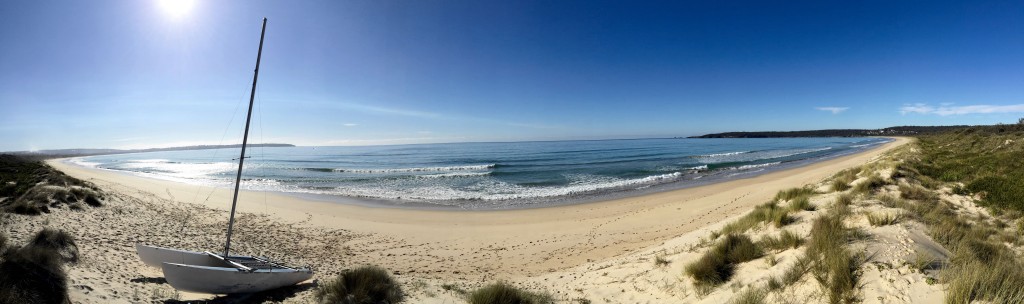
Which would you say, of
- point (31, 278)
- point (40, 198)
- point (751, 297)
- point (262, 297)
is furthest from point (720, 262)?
point (40, 198)

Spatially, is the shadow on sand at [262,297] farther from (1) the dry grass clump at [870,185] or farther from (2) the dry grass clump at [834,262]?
(1) the dry grass clump at [870,185]

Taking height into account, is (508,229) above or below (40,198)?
below

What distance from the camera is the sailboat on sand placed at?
242 inches

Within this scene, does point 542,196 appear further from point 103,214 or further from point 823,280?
point 103,214

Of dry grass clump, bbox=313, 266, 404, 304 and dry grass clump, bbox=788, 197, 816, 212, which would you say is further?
dry grass clump, bbox=788, 197, 816, 212

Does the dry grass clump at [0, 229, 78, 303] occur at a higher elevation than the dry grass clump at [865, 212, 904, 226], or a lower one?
lower

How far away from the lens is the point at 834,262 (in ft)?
14.4

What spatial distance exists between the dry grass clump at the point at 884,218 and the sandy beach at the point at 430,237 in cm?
324

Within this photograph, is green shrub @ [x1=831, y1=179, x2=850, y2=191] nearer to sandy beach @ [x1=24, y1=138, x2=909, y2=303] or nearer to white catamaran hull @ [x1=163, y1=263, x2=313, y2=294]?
sandy beach @ [x1=24, y1=138, x2=909, y2=303]

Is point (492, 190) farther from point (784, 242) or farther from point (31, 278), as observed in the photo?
point (31, 278)

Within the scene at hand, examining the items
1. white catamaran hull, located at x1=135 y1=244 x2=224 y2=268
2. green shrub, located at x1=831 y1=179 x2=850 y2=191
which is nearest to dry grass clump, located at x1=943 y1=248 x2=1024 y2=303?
green shrub, located at x1=831 y1=179 x2=850 y2=191

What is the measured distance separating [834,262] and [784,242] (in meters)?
1.52

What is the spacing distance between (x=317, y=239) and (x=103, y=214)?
7.17m

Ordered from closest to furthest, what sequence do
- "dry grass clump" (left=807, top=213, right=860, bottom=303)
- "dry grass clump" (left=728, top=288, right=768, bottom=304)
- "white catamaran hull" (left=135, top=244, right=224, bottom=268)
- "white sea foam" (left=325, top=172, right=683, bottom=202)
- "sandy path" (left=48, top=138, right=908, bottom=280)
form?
"dry grass clump" (left=807, top=213, right=860, bottom=303), "dry grass clump" (left=728, top=288, right=768, bottom=304), "white catamaran hull" (left=135, top=244, right=224, bottom=268), "sandy path" (left=48, top=138, right=908, bottom=280), "white sea foam" (left=325, top=172, right=683, bottom=202)
